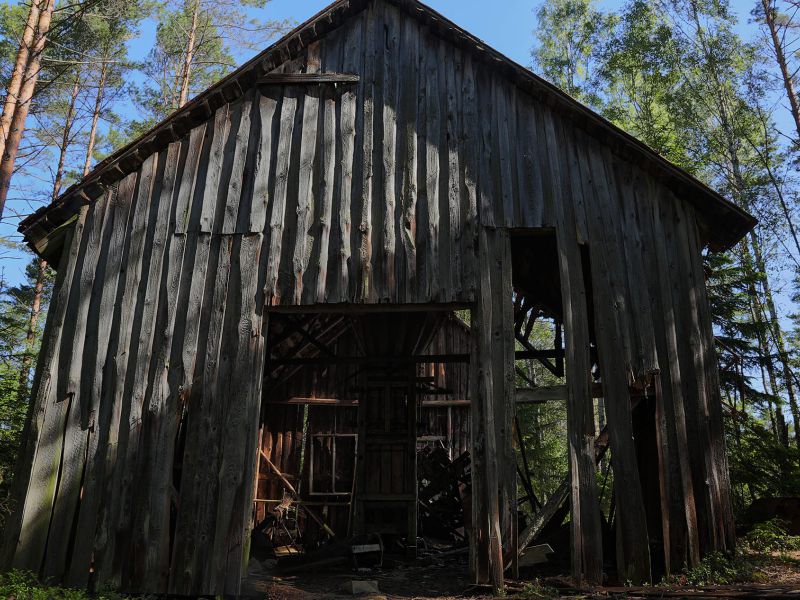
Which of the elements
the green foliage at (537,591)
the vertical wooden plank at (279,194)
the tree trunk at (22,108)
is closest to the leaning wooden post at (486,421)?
the green foliage at (537,591)

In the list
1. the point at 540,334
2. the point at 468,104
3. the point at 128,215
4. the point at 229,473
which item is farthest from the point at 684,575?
the point at 540,334

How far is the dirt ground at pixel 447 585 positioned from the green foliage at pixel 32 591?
1.70 metres

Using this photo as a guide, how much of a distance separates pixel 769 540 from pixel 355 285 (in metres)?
7.20

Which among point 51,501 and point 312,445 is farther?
point 312,445

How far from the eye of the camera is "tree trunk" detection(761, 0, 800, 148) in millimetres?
17422

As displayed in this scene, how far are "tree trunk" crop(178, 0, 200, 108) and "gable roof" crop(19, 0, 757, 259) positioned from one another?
1387cm

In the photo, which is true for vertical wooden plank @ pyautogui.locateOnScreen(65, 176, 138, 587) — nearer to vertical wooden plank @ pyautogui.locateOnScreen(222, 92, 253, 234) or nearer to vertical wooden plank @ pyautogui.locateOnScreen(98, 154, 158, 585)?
vertical wooden plank @ pyautogui.locateOnScreen(98, 154, 158, 585)

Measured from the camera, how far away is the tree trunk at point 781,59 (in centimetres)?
1742

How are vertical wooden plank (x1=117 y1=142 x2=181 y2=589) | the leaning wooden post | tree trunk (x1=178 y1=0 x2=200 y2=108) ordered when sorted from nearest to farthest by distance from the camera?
1. the leaning wooden post
2. vertical wooden plank (x1=117 y1=142 x2=181 y2=589)
3. tree trunk (x1=178 y1=0 x2=200 y2=108)

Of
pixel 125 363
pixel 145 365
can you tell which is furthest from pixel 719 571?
pixel 125 363

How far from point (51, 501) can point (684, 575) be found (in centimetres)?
759

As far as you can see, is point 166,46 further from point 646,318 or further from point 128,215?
point 646,318

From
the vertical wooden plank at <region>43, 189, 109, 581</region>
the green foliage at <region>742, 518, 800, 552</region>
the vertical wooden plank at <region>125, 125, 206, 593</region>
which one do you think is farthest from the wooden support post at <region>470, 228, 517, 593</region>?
the vertical wooden plank at <region>43, 189, 109, 581</region>

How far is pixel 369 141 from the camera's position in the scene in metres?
8.90
